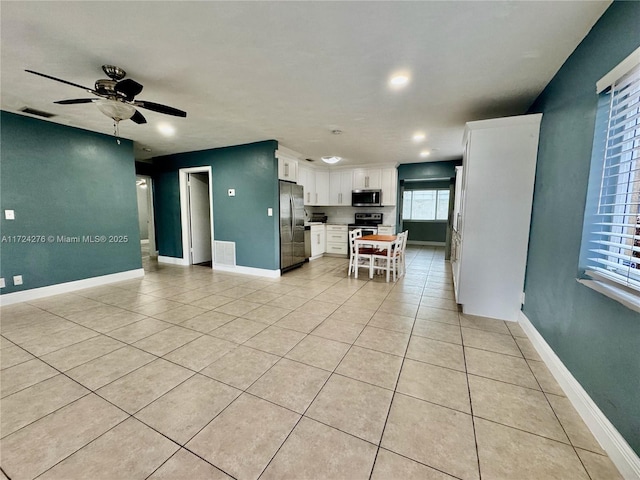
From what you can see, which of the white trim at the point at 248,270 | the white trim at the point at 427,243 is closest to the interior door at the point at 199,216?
the white trim at the point at 248,270

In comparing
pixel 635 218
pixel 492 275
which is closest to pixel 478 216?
pixel 492 275

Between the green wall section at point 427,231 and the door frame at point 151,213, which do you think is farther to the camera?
the green wall section at point 427,231

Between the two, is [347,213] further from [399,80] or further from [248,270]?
[399,80]

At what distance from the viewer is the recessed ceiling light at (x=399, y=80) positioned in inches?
91.0

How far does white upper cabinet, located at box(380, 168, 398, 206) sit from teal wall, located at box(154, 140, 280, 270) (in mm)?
3148

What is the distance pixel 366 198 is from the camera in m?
6.68

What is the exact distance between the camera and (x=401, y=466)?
1.26 m

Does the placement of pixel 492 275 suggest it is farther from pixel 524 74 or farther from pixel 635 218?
pixel 524 74

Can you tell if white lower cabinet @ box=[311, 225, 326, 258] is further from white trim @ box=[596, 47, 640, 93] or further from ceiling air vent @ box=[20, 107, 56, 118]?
white trim @ box=[596, 47, 640, 93]

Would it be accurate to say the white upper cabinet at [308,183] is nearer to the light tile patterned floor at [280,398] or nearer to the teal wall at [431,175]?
the teal wall at [431,175]

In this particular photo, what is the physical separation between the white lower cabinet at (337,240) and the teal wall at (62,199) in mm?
4351

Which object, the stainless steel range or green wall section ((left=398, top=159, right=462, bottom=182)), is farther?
the stainless steel range

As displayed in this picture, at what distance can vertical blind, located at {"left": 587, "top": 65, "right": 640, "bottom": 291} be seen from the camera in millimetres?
1332

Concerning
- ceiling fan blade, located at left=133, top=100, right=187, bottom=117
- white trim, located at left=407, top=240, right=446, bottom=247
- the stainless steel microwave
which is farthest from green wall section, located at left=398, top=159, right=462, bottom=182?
ceiling fan blade, located at left=133, top=100, right=187, bottom=117
